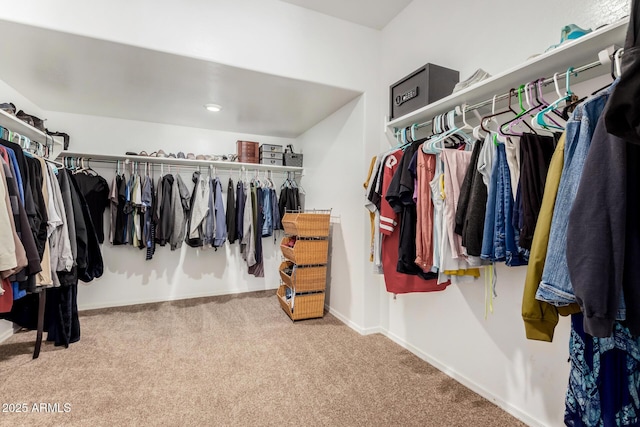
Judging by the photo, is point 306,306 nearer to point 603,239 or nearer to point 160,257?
point 160,257

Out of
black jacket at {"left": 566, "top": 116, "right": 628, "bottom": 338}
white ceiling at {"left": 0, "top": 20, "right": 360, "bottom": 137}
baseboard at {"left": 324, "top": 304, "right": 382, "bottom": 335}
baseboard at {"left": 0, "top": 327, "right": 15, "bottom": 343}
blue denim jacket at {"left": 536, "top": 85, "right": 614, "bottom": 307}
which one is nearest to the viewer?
black jacket at {"left": 566, "top": 116, "right": 628, "bottom": 338}

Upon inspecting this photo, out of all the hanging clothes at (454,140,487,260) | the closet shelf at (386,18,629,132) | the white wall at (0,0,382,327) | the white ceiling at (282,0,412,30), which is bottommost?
the hanging clothes at (454,140,487,260)

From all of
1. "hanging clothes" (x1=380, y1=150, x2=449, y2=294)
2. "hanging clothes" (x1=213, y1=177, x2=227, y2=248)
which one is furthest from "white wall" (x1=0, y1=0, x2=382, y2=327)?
"hanging clothes" (x1=213, y1=177, x2=227, y2=248)

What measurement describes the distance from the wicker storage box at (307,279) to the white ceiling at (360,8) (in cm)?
235

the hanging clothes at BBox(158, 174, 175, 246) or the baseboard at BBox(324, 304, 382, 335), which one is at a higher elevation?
the hanging clothes at BBox(158, 174, 175, 246)

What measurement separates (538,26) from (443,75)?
1.77 feet

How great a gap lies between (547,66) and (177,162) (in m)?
3.67

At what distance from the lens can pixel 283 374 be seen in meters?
2.12

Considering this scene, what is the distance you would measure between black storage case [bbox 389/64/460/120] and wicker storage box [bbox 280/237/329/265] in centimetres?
150

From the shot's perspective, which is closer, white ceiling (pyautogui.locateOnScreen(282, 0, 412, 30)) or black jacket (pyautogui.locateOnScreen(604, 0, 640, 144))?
black jacket (pyautogui.locateOnScreen(604, 0, 640, 144))

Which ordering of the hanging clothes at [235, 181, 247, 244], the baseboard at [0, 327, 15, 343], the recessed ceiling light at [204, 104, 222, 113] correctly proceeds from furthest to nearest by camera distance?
the hanging clothes at [235, 181, 247, 244] → the recessed ceiling light at [204, 104, 222, 113] → the baseboard at [0, 327, 15, 343]

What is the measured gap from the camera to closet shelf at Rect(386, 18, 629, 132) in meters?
1.13

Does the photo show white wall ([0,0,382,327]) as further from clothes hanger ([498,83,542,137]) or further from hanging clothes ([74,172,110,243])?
hanging clothes ([74,172,110,243])

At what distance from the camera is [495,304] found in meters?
1.81
